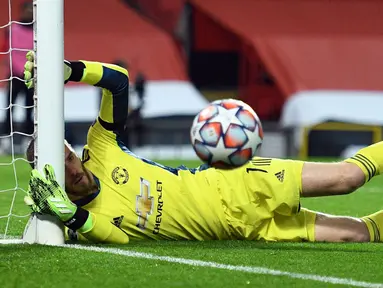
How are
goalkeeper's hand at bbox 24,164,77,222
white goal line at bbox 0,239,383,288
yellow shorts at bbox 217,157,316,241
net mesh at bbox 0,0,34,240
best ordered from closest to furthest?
white goal line at bbox 0,239,383,288 < goalkeeper's hand at bbox 24,164,77,222 < yellow shorts at bbox 217,157,316,241 < net mesh at bbox 0,0,34,240

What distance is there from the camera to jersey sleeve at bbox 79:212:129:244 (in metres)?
4.51


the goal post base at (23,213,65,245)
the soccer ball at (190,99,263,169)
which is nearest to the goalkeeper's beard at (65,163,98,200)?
the goal post base at (23,213,65,245)

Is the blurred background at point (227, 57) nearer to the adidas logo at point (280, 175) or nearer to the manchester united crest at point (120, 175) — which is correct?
the manchester united crest at point (120, 175)

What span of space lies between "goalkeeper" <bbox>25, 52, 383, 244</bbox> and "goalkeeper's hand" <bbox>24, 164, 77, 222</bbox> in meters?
0.08

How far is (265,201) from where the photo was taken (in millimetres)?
4633

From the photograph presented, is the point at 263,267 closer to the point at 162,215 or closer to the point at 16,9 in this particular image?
the point at 162,215

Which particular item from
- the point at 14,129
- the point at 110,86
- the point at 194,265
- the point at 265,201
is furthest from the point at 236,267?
the point at 14,129

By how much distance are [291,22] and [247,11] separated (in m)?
0.78

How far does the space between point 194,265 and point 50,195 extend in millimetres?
815

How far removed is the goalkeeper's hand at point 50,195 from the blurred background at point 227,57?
404 inches

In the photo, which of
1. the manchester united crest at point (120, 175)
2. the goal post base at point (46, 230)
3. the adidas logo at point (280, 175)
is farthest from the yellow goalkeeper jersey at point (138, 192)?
the adidas logo at point (280, 175)

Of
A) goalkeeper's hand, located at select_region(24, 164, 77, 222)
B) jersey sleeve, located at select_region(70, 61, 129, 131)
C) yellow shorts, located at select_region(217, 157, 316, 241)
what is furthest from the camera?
jersey sleeve, located at select_region(70, 61, 129, 131)

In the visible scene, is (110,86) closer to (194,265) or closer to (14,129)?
(194,265)

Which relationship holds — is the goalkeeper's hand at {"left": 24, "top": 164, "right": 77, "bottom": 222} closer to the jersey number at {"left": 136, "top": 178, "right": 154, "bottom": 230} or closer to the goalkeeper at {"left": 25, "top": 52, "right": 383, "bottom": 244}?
the goalkeeper at {"left": 25, "top": 52, "right": 383, "bottom": 244}
